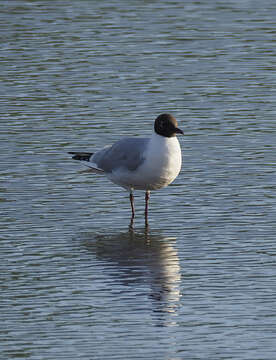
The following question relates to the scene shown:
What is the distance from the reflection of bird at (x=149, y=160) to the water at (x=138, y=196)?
0.41 meters

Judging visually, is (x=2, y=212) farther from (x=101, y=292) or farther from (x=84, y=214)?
(x=101, y=292)

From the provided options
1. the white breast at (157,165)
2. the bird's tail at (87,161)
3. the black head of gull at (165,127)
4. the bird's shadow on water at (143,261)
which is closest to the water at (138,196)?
the bird's shadow on water at (143,261)

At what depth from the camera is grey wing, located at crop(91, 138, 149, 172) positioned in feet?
42.3

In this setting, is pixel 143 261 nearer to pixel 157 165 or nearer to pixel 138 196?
pixel 157 165

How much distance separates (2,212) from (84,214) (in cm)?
94

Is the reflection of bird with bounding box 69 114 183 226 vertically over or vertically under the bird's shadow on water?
over

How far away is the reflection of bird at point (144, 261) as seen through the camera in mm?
10078

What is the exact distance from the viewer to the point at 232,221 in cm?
1253

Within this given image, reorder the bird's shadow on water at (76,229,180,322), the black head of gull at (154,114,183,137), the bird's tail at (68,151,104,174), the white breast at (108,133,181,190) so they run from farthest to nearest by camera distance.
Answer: the bird's tail at (68,151,104,174) < the black head of gull at (154,114,183,137) < the white breast at (108,133,181,190) < the bird's shadow on water at (76,229,180,322)

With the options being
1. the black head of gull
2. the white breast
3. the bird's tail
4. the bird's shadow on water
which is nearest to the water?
the bird's shadow on water

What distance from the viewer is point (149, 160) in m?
12.7

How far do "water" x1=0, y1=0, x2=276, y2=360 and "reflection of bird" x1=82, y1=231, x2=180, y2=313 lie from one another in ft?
0.09

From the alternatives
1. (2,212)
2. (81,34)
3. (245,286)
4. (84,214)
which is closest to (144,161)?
(84,214)

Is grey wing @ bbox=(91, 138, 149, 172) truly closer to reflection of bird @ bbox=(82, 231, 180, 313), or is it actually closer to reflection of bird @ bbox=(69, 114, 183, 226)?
reflection of bird @ bbox=(69, 114, 183, 226)
